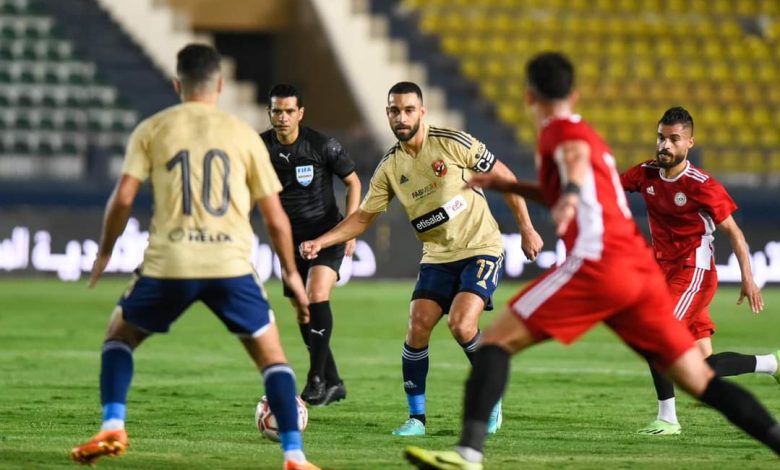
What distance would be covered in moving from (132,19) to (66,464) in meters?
21.6

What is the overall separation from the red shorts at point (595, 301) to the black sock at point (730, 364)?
2777 mm

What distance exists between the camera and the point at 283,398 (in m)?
6.30

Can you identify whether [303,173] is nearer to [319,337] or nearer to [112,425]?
[319,337]

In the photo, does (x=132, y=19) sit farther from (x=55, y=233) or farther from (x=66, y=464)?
(x=66, y=464)

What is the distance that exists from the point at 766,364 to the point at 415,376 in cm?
223

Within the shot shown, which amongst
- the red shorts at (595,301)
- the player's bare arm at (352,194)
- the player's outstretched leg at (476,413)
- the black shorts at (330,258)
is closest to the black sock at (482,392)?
the player's outstretched leg at (476,413)

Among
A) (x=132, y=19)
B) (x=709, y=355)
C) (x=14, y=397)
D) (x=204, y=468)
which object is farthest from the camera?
(x=132, y=19)

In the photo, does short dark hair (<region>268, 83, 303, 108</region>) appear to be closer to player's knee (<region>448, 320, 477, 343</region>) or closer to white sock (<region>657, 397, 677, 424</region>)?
player's knee (<region>448, 320, 477, 343</region>)

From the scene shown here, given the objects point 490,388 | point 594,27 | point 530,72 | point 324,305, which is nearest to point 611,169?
point 530,72

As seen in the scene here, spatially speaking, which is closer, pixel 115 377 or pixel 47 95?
pixel 115 377

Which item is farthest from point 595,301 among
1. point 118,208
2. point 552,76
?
point 118,208

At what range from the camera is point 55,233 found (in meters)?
20.9

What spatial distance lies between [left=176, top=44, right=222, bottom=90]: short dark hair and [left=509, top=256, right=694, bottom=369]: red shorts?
65.1 inches

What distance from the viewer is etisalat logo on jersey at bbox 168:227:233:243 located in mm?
6172
